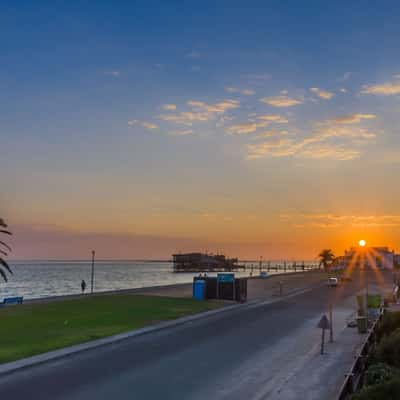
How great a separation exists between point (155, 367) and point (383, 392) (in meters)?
8.88

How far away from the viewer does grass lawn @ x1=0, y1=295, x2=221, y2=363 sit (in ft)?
67.5

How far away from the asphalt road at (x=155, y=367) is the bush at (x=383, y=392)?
178 inches

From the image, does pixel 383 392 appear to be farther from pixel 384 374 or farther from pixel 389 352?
pixel 389 352

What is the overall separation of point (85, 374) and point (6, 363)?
2863 mm

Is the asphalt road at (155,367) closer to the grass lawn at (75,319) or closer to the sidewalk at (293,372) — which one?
the sidewalk at (293,372)

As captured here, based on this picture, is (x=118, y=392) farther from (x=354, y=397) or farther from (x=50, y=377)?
(x=354, y=397)

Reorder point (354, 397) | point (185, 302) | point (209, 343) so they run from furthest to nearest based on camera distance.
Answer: point (185, 302) → point (209, 343) → point (354, 397)

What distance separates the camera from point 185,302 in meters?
40.3

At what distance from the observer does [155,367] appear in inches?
687

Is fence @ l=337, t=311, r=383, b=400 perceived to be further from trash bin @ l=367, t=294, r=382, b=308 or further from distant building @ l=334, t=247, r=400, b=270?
distant building @ l=334, t=247, r=400, b=270

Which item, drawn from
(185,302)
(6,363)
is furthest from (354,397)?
(185,302)

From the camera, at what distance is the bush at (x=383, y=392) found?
10.6 m

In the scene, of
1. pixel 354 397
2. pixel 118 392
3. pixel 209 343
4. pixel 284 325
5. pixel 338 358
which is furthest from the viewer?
pixel 284 325

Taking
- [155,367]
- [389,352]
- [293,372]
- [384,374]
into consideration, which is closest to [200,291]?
[155,367]
